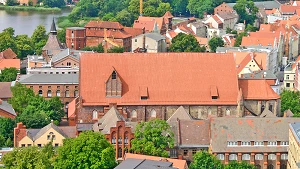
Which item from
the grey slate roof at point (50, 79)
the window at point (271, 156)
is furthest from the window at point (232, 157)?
the grey slate roof at point (50, 79)

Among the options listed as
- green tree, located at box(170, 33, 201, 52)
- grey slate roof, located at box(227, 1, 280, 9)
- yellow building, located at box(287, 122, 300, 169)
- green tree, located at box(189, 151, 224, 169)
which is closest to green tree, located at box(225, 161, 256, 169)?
green tree, located at box(189, 151, 224, 169)

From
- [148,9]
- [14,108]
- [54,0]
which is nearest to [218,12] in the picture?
[148,9]

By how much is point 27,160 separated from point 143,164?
6.72 m

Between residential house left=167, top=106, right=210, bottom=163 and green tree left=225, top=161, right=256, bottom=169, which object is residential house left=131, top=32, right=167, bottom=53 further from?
green tree left=225, top=161, right=256, bottom=169

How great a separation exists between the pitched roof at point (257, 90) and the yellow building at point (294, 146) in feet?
23.0

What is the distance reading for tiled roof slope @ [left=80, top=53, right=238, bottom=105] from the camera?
56.3 m

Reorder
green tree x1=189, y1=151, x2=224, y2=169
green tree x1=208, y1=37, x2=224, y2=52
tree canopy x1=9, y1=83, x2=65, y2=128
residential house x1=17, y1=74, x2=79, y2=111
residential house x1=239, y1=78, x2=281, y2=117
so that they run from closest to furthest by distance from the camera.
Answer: green tree x1=189, y1=151, x2=224, y2=169, residential house x1=239, y1=78, x2=281, y2=117, tree canopy x1=9, y1=83, x2=65, y2=128, residential house x1=17, y1=74, x2=79, y2=111, green tree x1=208, y1=37, x2=224, y2=52

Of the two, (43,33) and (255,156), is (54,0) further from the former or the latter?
(255,156)

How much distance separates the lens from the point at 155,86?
56.6m

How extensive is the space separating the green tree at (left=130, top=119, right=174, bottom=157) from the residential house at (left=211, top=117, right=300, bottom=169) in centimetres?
285

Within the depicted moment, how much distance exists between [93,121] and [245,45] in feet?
117

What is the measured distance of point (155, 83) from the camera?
56.7 meters

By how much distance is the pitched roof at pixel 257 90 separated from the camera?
57250mm

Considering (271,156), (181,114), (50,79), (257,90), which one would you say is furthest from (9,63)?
(271,156)
